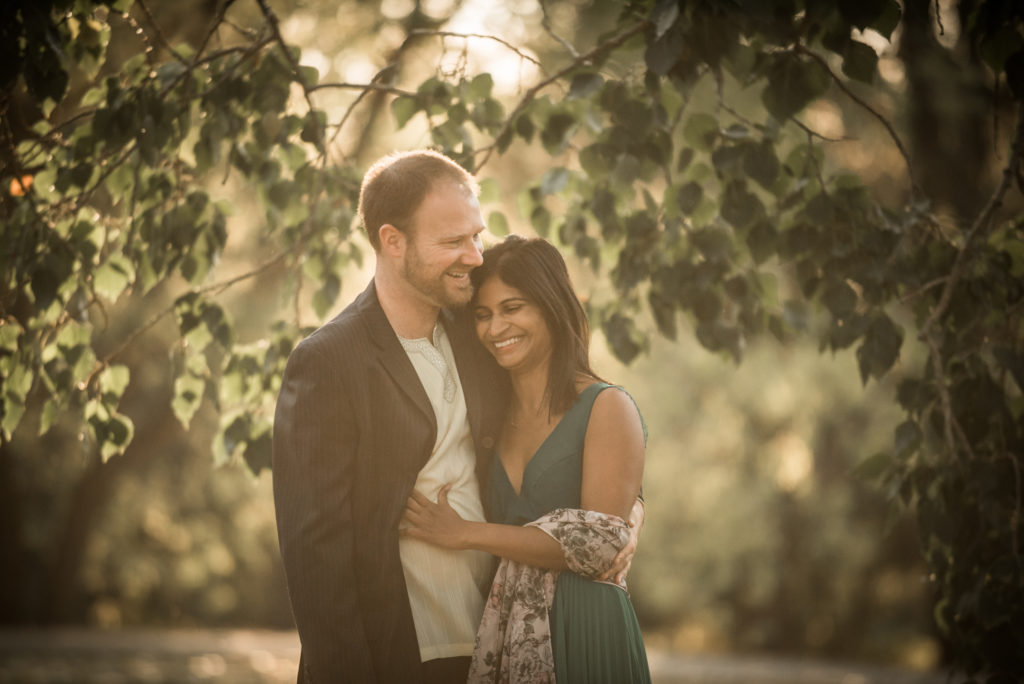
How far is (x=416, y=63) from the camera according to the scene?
1027cm

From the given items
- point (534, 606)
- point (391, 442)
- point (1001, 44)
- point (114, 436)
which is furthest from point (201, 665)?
point (1001, 44)

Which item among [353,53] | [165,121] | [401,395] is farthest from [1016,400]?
[353,53]

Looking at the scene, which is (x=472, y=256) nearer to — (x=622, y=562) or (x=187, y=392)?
(x=622, y=562)

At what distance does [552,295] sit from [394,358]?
548 mm

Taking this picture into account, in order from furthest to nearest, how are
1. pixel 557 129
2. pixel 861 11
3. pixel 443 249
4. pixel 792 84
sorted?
pixel 557 129 → pixel 792 84 → pixel 443 249 → pixel 861 11

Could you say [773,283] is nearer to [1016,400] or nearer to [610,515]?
[1016,400]

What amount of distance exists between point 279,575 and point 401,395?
1732 centimetres

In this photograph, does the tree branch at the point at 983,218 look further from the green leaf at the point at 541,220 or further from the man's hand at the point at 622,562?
the green leaf at the point at 541,220

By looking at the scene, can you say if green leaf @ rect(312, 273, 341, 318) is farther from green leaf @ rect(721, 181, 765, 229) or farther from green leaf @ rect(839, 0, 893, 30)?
green leaf @ rect(839, 0, 893, 30)

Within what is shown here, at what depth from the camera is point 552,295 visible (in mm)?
3148

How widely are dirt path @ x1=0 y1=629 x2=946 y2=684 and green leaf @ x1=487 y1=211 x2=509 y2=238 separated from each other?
24.1ft

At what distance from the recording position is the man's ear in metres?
2.99

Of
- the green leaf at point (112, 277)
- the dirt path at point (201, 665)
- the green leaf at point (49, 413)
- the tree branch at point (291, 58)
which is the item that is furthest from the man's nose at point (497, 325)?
the dirt path at point (201, 665)

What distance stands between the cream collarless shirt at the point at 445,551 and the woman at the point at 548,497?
62mm
